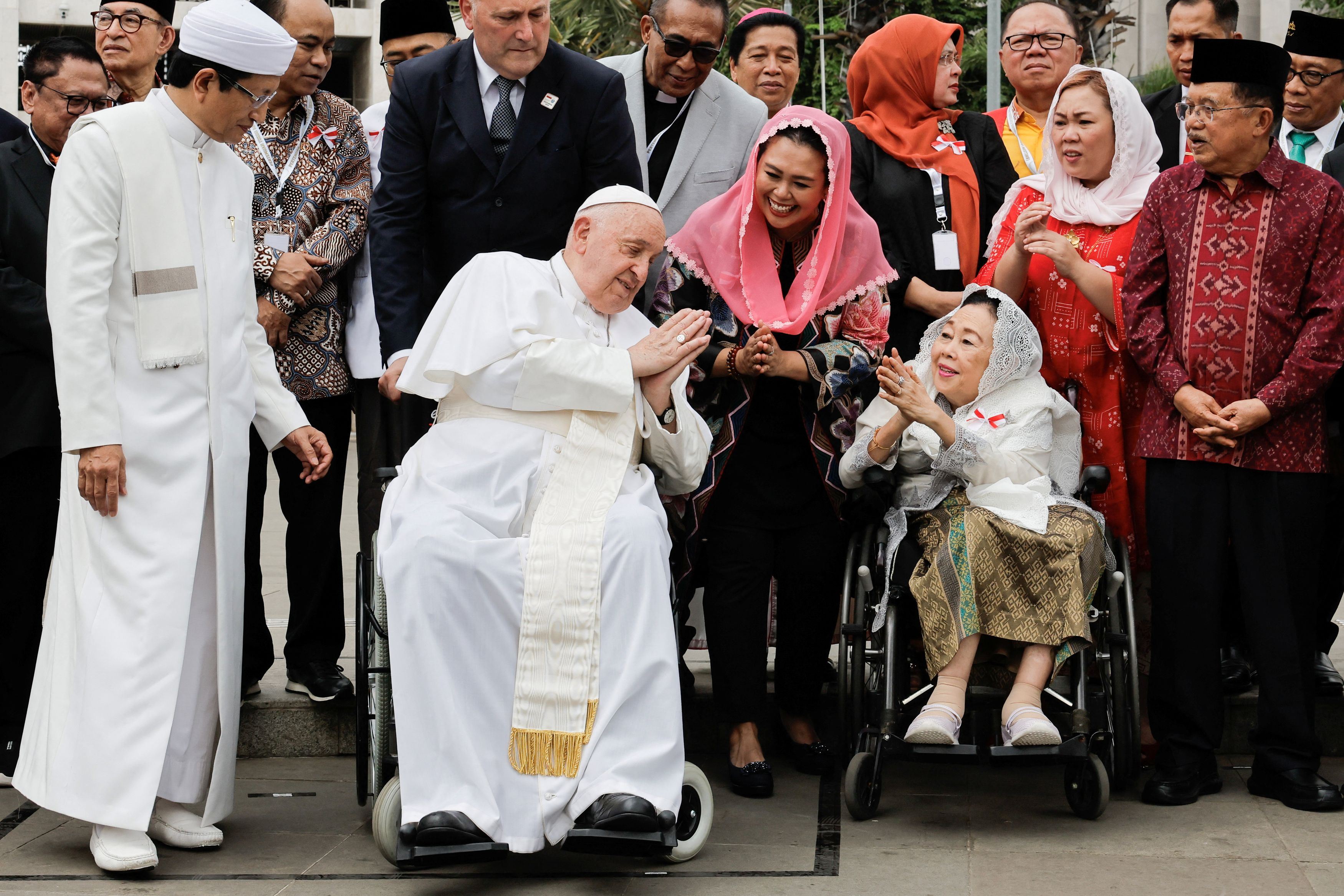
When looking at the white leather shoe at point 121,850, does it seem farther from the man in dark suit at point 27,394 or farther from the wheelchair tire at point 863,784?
the wheelchair tire at point 863,784

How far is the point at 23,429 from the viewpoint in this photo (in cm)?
428

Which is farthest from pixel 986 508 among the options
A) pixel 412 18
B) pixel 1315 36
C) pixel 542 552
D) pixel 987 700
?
pixel 412 18

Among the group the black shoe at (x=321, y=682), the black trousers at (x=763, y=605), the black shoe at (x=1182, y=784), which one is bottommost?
the black shoe at (x=1182, y=784)

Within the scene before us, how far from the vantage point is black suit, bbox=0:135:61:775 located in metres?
4.27

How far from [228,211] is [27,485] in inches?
40.6

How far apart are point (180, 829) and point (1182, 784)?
276cm

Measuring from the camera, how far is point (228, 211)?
4.11 meters

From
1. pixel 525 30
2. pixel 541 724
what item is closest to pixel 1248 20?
pixel 525 30

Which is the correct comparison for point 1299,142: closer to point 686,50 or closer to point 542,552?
point 686,50

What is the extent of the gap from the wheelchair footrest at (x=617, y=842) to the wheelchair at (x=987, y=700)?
774 millimetres

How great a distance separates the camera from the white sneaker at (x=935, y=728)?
12.9ft

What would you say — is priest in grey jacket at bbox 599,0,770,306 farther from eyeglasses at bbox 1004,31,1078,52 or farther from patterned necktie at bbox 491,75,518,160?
eyeglasses at bbox 1004,31,1078,52

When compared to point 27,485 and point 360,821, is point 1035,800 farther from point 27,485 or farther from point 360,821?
point 27,485

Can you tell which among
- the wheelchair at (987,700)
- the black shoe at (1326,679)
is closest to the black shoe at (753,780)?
the wheelchair at (987,700)
